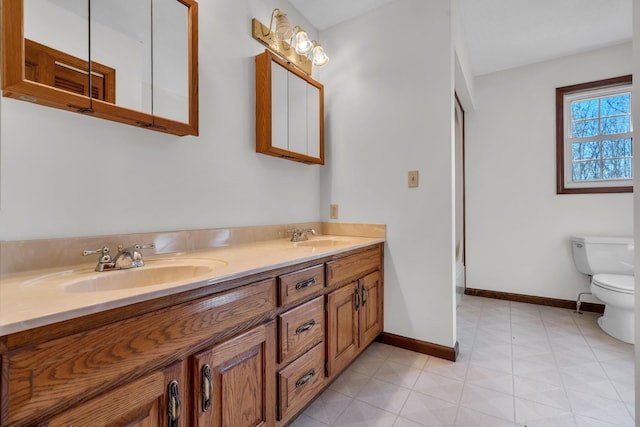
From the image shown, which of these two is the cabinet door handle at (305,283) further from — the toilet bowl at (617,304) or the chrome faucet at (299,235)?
the toilet bowl at (617,304)

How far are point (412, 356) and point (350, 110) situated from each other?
69.0 inches

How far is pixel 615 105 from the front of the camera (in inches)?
105

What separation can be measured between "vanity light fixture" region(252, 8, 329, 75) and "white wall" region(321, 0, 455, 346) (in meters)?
0.26

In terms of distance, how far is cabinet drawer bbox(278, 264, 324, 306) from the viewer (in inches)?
45.1

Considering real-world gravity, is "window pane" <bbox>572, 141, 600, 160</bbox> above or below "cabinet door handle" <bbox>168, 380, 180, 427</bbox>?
above

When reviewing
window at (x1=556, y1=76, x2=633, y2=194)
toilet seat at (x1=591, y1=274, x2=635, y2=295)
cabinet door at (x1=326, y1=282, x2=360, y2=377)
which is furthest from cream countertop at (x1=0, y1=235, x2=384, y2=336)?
window at (x1=556, y1=76, x2=633, y2=194)

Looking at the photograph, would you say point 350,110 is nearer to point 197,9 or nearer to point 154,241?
point 197,9

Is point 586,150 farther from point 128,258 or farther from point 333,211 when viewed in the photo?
point 128,258

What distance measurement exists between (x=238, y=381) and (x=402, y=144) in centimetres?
166

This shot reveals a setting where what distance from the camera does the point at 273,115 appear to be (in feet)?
5.81

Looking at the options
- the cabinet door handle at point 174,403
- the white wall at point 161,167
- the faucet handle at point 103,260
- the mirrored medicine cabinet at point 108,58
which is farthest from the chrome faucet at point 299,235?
A: the cabinet door handle at point 174,403

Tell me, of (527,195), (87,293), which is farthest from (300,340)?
(527,195)

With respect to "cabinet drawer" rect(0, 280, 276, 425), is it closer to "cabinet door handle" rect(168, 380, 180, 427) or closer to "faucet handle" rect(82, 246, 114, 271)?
"cabinet door handle" rect(168, 380, 180, 427)

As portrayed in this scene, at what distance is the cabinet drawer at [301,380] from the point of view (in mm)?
1156
